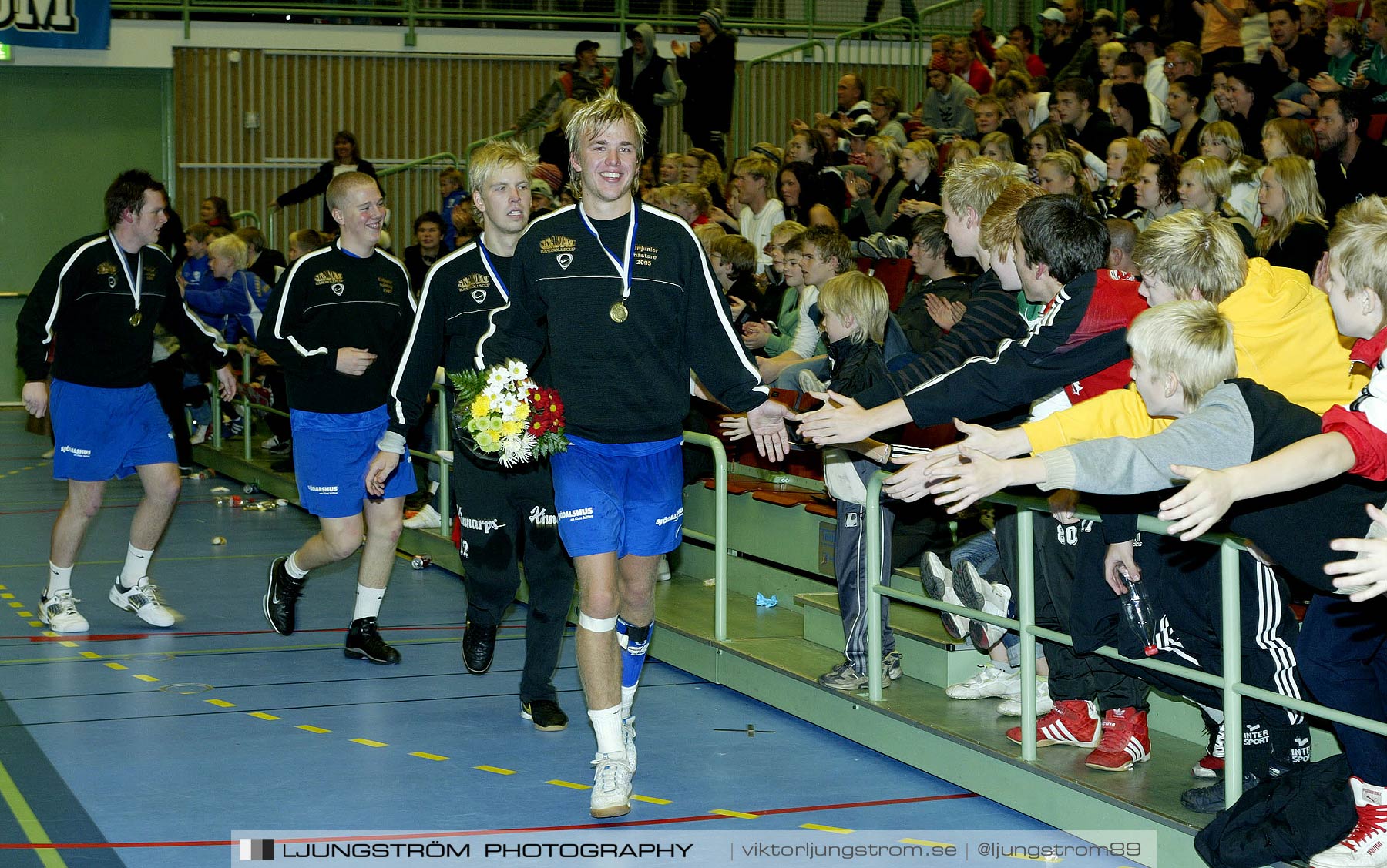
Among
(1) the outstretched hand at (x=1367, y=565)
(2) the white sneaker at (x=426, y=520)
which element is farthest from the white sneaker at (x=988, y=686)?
(2) the white sneaker at (x=426, y=520)

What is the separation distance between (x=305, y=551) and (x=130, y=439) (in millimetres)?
1090

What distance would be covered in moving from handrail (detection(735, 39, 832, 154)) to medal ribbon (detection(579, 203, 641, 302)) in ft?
43.1

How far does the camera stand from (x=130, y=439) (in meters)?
7.48

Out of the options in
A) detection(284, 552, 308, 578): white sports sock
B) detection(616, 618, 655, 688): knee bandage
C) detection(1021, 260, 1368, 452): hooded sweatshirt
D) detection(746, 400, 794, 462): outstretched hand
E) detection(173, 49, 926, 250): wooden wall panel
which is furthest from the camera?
detection(173, 49, 926, 250): wooden wall panel

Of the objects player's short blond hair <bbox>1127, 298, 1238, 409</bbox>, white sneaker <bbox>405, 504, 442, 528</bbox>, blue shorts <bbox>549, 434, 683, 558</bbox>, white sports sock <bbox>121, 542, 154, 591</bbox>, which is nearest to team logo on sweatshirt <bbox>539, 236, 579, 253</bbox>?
blue shorts <bbox>549, 434, 683, 558</bbox>

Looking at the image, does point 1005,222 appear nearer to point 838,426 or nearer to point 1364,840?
point 838,426

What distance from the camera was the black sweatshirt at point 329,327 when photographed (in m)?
7.05

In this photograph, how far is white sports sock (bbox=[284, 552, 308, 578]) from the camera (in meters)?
7.40

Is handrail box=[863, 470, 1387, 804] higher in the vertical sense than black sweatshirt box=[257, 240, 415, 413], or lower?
lower

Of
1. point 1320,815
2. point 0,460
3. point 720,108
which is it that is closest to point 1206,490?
point 1320,815

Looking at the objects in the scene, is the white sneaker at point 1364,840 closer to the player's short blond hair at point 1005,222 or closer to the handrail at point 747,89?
the player's short blond hair at point 1005,222

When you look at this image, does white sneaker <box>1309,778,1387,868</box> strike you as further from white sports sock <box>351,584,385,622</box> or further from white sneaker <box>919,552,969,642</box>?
white sports sock <box>351,584,385,622</box>

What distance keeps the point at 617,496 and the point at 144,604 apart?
156 inches

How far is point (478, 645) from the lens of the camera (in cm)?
654
